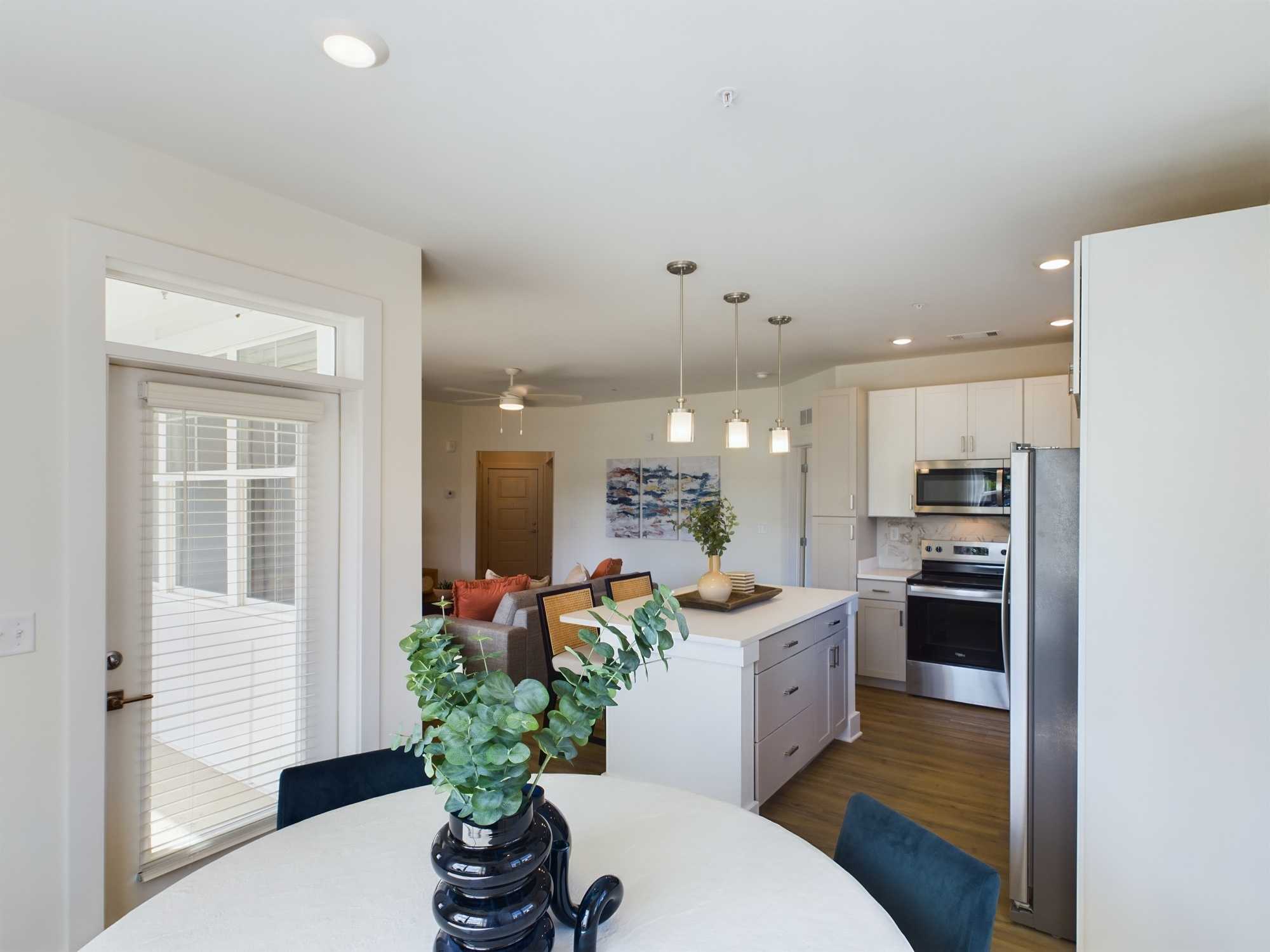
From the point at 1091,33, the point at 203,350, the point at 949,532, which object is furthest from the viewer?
the point at 949,532

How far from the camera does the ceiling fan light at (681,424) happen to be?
3174mm

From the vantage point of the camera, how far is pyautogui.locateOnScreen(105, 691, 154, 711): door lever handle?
2.05m

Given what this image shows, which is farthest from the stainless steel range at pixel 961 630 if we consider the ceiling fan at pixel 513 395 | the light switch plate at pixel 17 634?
the light switch plate at pixel 17 634

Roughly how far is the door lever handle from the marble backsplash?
5025mm

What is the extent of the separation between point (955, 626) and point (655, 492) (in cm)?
366

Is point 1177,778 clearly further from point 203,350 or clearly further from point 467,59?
point 203,350

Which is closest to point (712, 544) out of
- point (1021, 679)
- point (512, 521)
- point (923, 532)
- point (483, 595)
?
point (1021, 679)

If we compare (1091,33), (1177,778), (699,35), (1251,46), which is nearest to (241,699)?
(699,35)

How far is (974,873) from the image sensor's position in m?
1.23

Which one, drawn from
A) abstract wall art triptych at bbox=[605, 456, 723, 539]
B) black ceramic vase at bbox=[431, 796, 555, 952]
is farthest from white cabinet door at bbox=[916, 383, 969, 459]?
black ceramic vase at bbox=[431, 796, 555, 952]

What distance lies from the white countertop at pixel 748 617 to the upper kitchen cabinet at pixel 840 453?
56.5 inches

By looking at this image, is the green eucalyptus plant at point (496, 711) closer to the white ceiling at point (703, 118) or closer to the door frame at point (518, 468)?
the white ceiling at point (703, 118)

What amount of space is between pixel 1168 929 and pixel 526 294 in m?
3.61

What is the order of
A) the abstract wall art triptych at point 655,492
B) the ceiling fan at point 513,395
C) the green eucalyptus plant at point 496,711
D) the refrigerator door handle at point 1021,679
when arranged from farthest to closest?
the abstract wall art triptych at point 655,492 → the ceiling fan at point 513,395 → the refrigerator door handle at point 1021,679 → the green eucalyptus plant at point 496,711
